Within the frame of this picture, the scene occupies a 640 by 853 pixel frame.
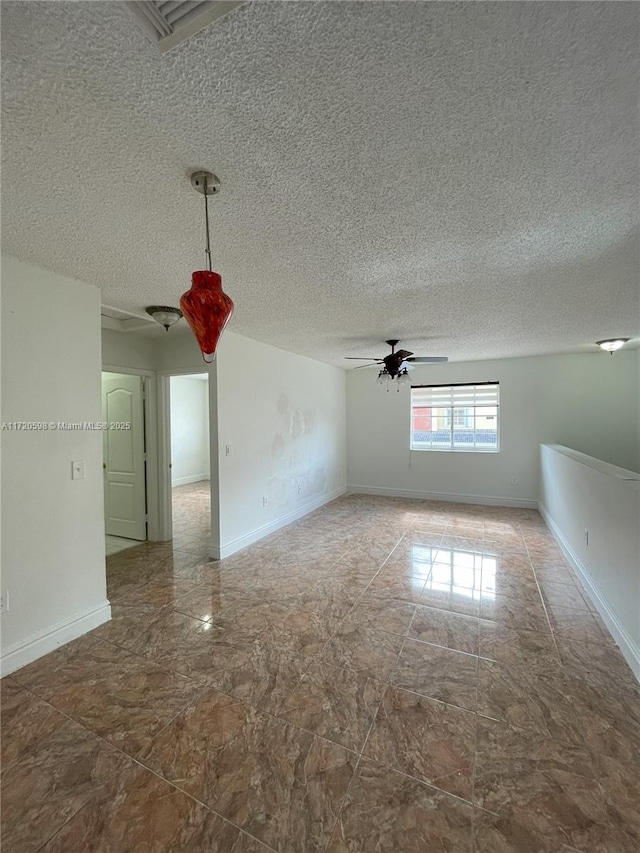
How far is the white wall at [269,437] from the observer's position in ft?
12.5

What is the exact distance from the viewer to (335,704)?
180 centimetres

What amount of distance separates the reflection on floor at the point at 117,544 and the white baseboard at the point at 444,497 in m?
3.94

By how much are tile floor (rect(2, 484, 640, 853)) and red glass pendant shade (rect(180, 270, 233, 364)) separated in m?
1.80

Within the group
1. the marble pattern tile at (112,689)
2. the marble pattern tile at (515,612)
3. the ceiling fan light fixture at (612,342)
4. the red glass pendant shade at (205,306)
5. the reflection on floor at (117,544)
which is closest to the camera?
the red glass pendant shade at (205,306)

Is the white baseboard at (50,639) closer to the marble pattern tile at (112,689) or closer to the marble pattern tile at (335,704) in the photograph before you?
the marble pattern tile at (112,689)

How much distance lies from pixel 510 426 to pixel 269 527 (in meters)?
4.27

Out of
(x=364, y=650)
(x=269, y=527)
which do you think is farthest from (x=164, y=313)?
(x=364, y=650)

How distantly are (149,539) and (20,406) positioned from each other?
8.99 feet

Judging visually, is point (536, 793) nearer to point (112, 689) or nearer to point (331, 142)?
point (112, 689)

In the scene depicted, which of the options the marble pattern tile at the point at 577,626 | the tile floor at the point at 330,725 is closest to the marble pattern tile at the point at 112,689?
the tile floor at the point at 330,725

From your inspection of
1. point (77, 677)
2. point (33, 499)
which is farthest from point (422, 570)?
point (33, 499)

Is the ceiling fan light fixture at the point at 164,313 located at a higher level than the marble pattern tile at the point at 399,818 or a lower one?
higher

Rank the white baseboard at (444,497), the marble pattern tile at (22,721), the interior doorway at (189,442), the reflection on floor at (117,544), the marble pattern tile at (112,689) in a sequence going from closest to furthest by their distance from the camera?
the marble pattern tile at (22,721)
the marble pattern tile at (112,689)
the reflection on floor at (117,544)
the white baseboard at (444,497)
the interior doorway at (189,442)

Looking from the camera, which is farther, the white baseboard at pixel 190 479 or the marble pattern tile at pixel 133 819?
the white baseboard at pixel 190 479
